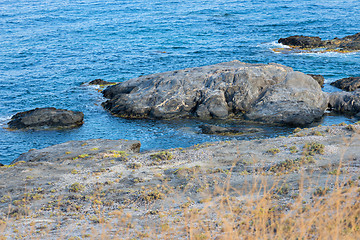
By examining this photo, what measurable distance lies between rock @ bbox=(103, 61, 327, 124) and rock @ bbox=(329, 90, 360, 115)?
1144 mm

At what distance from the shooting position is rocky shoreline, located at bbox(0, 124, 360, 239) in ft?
38.3

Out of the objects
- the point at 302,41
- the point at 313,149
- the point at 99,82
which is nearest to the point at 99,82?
the point at 99,82

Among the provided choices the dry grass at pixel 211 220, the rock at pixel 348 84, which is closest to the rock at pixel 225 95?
the rock at pixel 348 84

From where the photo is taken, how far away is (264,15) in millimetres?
73000

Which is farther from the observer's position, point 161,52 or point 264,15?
point 264,15

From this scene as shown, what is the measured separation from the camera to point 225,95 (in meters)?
31.3

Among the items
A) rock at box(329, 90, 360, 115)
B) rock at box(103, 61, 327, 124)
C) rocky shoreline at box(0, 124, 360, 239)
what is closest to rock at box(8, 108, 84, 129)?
rock at box(103, 61, 327, 124)

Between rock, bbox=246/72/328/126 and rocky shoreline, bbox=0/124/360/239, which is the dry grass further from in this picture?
rock, bbox=246/72/328/126

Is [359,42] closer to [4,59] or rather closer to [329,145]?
[329,145]

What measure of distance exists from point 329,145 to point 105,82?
28.9 m

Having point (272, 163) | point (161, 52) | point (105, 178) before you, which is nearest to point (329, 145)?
point (272, 163)

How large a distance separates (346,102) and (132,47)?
3485 cm

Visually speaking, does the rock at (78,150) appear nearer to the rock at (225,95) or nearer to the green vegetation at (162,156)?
the green vegetation at (162,156)

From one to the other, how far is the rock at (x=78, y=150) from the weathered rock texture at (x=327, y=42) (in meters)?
37.8
